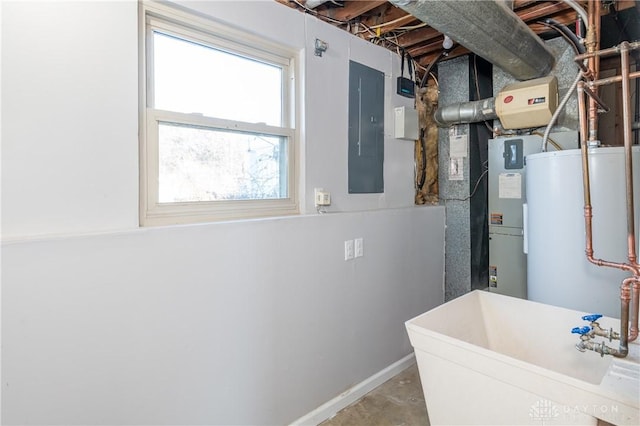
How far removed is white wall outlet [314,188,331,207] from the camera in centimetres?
214

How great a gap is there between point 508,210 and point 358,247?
1231 millimetres

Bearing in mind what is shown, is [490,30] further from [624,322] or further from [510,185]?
[624,322]

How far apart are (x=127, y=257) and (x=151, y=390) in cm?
56

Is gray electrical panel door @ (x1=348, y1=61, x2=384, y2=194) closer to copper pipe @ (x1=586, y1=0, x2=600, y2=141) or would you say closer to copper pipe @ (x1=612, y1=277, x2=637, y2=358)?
copper pipe @ (x1=586, y1=0, x2=600, y2=141)

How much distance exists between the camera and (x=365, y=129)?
2.47 meters

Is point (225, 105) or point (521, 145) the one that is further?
point (521, 145)

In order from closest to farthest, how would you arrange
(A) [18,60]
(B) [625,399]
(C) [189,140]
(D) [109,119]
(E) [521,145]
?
(B) [625,399]
(A) [18,60]
(D) [109,119]
(C) [189,140]
(E) [521,145]

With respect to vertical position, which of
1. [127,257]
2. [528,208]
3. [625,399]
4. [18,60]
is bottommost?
[625,399]

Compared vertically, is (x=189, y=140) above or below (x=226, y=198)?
above

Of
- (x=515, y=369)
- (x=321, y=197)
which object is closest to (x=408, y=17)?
(x=321, y=197)

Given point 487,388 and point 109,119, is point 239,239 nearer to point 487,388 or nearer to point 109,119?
point 109,119

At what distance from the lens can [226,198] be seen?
1807mm

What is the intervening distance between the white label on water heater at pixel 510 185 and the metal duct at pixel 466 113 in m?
0.47

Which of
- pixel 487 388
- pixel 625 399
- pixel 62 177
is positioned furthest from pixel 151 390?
pixel 625 399
